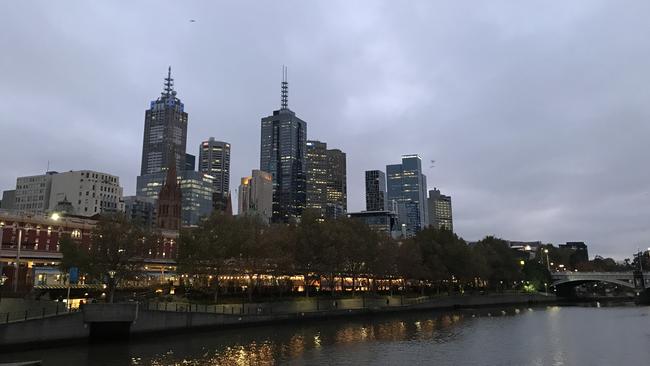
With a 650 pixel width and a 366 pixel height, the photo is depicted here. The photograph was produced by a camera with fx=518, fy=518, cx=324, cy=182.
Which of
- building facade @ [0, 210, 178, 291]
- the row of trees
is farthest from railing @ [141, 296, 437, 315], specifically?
building facade @ [0, 210, 178, 291]

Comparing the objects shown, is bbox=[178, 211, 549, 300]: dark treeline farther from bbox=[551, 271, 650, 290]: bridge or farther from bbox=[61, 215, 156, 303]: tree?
bbox=[551, 271, 650, 290]: bridge

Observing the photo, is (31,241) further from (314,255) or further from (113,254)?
(314,255)

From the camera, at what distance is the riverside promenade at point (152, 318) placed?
54906 mm

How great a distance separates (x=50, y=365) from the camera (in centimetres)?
4616

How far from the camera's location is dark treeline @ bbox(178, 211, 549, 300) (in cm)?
8900

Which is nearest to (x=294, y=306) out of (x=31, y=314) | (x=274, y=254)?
(x=274, y=254)

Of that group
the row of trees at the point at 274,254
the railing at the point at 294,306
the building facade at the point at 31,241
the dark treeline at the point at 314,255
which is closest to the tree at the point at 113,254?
the row of trees at the point at 274,254

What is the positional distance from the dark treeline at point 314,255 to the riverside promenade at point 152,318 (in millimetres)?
6132

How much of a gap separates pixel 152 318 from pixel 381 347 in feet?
95.7

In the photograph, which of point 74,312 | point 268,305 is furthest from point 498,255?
point 74,312

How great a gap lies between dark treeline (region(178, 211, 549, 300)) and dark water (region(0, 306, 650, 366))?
14971 mm

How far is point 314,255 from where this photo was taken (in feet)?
344

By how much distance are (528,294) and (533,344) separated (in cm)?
12165

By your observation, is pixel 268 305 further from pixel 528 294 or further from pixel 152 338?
pixel 528 294
